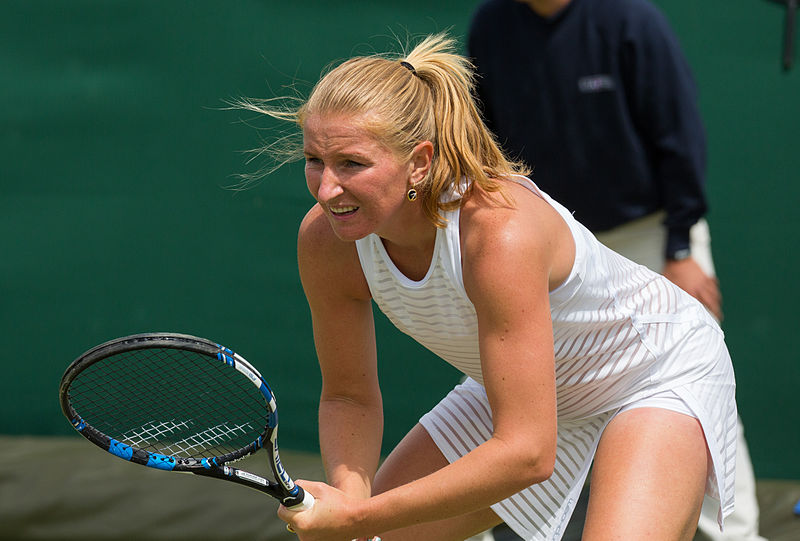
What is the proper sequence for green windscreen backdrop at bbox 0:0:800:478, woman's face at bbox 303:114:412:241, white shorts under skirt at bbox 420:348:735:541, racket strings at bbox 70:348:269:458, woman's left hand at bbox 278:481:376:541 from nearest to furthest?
woman's face at bbox 303:114:412:241 < woman's left hand at bbox 278:481:376:541 < white shorts under skirt at bbox 420:348:735:541 < racket strings at bbox 70:348:269:458 < green windscreen backdrop at bbox 0:0:800:478

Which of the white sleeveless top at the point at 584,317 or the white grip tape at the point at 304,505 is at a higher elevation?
the white sleeveless top at the point at 584,317

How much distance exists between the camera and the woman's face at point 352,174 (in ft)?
6.21

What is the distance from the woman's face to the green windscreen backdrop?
187 centimetres

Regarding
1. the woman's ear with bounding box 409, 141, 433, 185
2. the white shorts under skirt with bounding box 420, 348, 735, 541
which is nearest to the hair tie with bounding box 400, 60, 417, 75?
the woman's ear with bounding box 409, 141, 433, 185

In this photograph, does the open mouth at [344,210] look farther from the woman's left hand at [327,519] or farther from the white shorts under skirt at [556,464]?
the white shorts under skirt at [556,464]

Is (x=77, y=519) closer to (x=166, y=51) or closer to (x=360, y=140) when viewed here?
(x=166, y=51)

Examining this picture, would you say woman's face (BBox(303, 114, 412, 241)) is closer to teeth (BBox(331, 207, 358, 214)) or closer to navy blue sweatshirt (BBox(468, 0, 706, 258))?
teeth (BBox(331, 207, 358, 214))

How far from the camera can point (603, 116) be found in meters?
3.23

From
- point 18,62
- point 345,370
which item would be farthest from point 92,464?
point 345,370

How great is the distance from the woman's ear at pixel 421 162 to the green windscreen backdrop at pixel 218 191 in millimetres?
1823

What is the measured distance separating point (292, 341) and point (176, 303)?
0.44 metres

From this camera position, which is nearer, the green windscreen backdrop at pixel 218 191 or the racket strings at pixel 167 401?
the racket strings at pixel 167 401

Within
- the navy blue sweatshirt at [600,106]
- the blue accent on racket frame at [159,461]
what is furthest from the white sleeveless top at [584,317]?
the navy blue sweatshirt at [600,106]

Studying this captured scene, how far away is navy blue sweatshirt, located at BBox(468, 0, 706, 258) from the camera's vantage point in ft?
10.3
